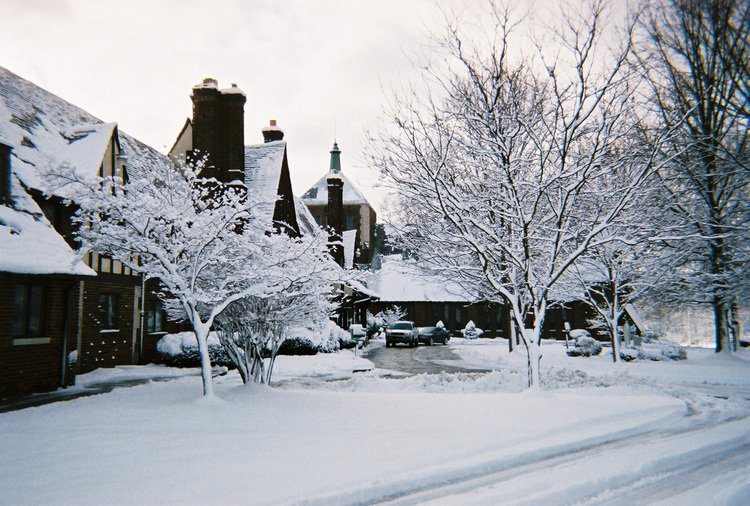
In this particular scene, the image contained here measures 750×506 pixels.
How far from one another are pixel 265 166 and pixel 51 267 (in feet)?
43.9

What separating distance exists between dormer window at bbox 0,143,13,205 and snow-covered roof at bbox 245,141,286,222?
10450 mm

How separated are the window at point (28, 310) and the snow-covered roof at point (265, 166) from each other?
1026cm

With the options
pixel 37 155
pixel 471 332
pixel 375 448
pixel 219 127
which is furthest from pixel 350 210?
pixel 375 448

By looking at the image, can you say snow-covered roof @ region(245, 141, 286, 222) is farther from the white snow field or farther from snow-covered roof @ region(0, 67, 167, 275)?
the white snow field

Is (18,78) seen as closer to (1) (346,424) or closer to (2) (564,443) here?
(1) (346,424)

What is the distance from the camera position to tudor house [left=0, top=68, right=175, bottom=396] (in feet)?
40.2

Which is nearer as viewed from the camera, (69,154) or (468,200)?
(468,200)

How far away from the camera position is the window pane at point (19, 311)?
42.0ft

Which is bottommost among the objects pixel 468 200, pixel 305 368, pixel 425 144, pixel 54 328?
pixel 305 368

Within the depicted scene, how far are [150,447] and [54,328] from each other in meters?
8.71

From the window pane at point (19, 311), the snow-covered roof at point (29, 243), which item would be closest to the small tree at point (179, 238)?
the snow-covered roof at point (29, 243)

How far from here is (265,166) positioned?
2452cm

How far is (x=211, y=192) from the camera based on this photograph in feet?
63.9

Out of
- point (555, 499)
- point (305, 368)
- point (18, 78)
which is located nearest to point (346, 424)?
point (555, 499)
